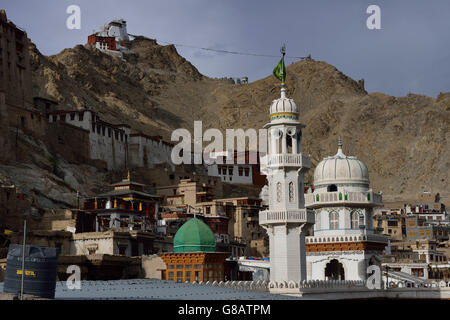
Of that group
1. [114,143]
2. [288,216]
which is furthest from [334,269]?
[114,143]

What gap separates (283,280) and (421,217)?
290 ft

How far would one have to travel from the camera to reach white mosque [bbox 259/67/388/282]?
46.4 metres

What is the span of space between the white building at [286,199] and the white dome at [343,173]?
9909 mm

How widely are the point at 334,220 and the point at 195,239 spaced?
1259cm

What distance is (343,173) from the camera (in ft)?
185

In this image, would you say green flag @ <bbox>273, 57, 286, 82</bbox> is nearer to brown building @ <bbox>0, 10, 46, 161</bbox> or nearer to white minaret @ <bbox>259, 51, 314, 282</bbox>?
white minaret @ <bbox>259, 51, 314, 282</bbox>

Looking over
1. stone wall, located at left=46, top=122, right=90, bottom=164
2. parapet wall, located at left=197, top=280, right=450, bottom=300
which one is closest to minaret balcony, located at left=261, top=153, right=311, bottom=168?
parapet wall, located at left=197, top=280, right=450, bottom=300

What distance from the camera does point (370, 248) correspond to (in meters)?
55.1

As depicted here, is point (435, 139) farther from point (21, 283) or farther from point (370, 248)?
point (21, 283)

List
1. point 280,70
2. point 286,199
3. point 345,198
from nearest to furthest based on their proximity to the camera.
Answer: point 286,199, point 280,70, point 345,198

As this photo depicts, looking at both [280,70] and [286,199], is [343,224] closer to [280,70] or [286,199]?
[286,199]

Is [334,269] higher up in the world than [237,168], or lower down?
lower down

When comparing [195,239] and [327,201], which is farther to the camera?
[327,201]
